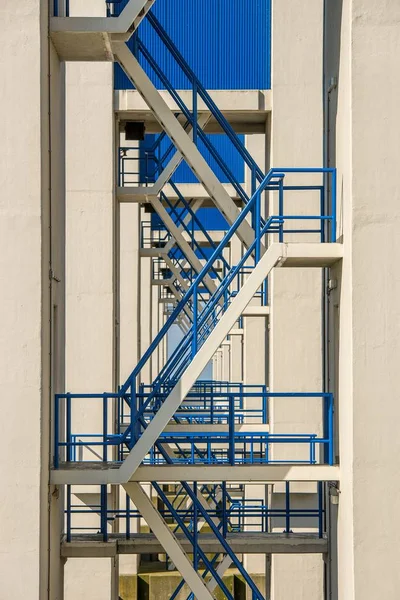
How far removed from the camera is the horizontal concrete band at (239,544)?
1832 cm

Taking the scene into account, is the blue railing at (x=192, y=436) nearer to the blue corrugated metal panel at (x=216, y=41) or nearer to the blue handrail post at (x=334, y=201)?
the blue handrail post at (x=334, y=201)

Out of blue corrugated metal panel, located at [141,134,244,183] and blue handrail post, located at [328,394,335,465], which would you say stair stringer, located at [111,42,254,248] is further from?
blue corrugated metal panel, located at [141,134,244,183]

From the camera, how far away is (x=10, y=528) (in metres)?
13.7

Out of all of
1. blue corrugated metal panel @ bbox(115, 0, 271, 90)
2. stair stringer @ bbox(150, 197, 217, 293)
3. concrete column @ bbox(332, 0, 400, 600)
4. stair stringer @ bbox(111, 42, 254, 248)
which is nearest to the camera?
concrete column @ bbox(332, 0, 400, 600)

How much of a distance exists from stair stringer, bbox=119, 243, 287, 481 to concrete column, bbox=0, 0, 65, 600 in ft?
4.55

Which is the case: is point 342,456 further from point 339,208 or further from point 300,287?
point 300,287

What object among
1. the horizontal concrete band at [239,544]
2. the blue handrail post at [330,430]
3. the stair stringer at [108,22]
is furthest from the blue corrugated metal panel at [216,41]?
the blue handrail post at [330,430]

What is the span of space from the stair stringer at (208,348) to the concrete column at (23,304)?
139 centimetres

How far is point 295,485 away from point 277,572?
2129mm

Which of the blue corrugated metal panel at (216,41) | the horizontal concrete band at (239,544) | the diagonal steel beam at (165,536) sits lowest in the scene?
the horizontal concrete band at (239,544)

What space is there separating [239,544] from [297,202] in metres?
7.78

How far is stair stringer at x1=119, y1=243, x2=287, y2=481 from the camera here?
47.5ft

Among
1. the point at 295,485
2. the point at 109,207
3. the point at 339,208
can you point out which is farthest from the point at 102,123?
the point at 339,208

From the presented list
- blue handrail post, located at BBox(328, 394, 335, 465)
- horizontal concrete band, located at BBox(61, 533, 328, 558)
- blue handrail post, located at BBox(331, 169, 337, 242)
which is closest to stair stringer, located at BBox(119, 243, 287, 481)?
blue handrail post, located at BBox(331, 169, 337, 242)
